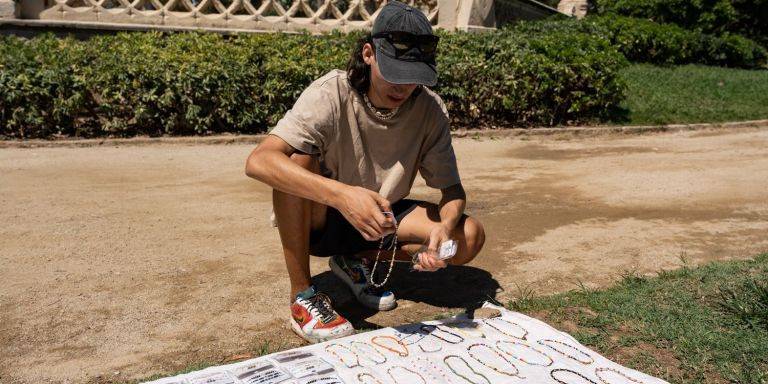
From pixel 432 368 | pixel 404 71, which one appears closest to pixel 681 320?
pixel 432 368

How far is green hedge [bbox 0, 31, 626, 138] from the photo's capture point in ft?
27.7

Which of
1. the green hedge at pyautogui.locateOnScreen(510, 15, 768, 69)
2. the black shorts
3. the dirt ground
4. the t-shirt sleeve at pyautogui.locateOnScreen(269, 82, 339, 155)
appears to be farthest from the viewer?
the green hedge at pyautogui.locateOnScreen(510, 15, 768, 69)

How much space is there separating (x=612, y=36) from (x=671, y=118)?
5.50 metres

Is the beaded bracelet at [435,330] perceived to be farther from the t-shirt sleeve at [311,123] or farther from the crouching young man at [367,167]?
the t-shirt sleeve at [311,123]

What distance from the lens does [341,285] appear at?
13.8 ft

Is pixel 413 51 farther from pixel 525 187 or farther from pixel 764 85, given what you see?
pixel 764 85

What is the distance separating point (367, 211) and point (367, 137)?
0.65 metres

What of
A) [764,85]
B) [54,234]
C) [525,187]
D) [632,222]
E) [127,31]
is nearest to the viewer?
[54,234]

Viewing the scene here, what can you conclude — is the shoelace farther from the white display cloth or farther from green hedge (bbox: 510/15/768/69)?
green hedge (bbox: 510/15/768/69)

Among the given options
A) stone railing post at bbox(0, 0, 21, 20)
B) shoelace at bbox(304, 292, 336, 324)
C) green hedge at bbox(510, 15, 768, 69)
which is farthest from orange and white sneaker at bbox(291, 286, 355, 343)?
green hedge at bbox(510, 15, 768, 69)

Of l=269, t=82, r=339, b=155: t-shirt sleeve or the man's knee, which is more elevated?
l=269, t=82, r=339, b=155: t-shirt sleeve

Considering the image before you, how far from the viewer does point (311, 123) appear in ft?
10.7

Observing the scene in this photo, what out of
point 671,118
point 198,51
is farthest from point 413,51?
point 671,118

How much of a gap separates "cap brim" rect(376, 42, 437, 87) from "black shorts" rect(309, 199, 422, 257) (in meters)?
0.77
